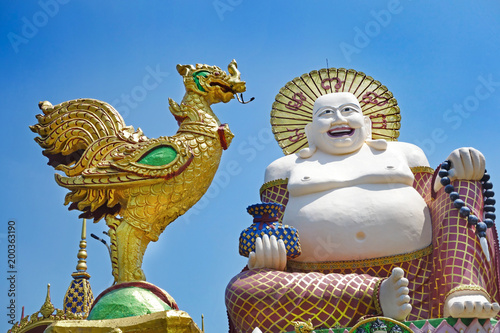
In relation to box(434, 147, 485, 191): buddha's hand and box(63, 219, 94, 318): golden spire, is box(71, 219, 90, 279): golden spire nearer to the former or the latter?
box(63, 219, 94, 318): golden spire

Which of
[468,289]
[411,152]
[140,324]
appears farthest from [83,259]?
[468,289]

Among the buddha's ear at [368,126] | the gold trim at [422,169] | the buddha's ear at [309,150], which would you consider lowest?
the gold trim at [422,169]

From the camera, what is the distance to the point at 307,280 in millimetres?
7191

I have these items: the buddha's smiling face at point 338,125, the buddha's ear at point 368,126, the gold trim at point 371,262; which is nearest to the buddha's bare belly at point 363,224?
the gold trim at point 371,262

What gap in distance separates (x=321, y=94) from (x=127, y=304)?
12.9 feet

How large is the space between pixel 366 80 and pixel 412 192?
194 cm

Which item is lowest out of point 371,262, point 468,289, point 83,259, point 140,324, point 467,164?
point 140,324

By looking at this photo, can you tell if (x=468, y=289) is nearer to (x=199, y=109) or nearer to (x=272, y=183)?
(x=272, y=183)

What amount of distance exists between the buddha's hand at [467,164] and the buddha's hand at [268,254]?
1.92 m

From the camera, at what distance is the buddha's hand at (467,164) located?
7707mm

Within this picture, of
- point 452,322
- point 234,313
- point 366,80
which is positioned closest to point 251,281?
point 234,313

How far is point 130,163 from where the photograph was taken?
7461 mm

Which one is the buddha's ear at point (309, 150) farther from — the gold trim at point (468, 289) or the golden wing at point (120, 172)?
the gold trim at point (468, 289)

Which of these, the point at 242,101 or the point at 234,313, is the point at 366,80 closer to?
the point at 242,101
